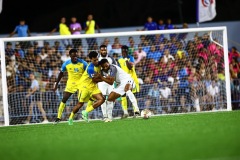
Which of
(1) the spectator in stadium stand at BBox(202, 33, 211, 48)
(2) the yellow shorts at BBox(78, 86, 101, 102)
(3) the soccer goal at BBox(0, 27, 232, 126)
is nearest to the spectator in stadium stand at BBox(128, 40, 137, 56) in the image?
(3) the soccer goal at BBox(0, 27, 232, 126)

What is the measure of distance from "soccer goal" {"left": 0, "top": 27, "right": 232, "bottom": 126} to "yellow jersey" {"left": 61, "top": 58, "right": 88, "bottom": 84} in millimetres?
2255

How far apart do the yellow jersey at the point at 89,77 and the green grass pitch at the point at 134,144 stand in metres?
3.14

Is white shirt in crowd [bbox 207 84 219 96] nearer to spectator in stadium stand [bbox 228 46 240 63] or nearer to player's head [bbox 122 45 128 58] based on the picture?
spectator in stadium stand [bbox 228 46 240 63]

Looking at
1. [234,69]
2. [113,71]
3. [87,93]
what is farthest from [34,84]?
[234,69]

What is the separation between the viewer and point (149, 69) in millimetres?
20844

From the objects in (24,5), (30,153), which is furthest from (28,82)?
(30,153)

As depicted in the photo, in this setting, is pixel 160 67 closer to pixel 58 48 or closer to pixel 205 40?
pixel 205 40

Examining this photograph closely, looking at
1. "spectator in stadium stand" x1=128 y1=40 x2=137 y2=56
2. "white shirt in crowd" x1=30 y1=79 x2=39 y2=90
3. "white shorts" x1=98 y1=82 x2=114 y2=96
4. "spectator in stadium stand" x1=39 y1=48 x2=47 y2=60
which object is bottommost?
"white shorts" x1=98 y1=82 x2=114 y2=96

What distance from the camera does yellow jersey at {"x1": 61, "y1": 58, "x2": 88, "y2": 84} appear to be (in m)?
17.8

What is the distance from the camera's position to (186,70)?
69.1ft

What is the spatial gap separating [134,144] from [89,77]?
22.4 ft

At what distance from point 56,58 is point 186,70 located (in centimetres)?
426

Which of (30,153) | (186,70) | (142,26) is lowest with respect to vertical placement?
(30,153)

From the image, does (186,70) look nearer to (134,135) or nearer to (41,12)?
(41,12)
